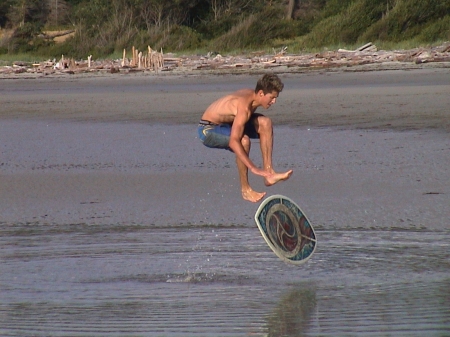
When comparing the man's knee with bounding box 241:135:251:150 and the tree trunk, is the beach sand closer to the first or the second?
the man's knee with bounding box 241:135:251:150

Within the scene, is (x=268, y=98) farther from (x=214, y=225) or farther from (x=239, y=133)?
(x=214, y=225)

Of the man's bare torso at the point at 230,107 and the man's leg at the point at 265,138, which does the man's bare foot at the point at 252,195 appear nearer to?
the man's leg at the point at 265,138

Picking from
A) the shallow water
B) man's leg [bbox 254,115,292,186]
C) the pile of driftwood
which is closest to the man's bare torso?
man's leg [bbox 254,115,292,186]

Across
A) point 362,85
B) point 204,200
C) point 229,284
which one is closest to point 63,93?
point 362,85

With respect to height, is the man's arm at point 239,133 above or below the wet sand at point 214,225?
above

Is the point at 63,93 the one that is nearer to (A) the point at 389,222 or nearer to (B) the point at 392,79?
(B) the point at 392,79

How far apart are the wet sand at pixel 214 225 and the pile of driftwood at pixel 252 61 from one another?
27.0ft

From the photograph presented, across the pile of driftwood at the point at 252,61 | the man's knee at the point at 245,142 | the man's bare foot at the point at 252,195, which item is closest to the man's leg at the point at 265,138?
the man's knee at the point at 245,142

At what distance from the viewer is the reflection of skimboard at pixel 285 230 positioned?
6488 millimetres

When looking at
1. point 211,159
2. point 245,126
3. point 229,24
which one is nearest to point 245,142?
point 245,126

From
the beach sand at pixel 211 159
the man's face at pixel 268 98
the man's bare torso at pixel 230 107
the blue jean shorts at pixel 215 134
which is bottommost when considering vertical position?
the beach sand at pixel 211 159

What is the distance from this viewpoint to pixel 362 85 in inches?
711

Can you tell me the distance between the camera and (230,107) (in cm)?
739

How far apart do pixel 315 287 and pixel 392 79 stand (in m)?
13.5
